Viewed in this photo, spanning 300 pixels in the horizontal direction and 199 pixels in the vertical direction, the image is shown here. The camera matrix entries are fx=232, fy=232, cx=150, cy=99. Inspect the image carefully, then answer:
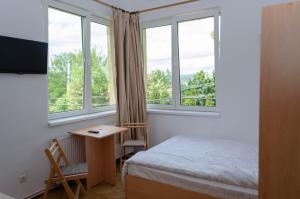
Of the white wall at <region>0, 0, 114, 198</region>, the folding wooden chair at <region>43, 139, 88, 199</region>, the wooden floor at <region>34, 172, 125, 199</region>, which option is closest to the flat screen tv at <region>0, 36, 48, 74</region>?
the white wall at <region>0, 0, 114, 198</region>

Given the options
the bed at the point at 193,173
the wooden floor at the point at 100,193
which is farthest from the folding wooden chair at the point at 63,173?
the bed at the point at 193,173

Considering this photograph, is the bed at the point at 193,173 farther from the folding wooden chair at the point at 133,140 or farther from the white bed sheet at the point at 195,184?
the folding wooden chair at the point at 133,140

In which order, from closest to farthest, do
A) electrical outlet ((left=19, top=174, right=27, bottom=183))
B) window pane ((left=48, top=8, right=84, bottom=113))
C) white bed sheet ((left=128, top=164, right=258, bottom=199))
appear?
white bed sheet ((left=128, top=164, right=258, bottom=199)), electrical outlet ((left=19, top=174, right=27, bottom=183)), window pane ((left=48, top=8, right=84, bottom=113))

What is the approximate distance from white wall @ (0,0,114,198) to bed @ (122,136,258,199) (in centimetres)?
109

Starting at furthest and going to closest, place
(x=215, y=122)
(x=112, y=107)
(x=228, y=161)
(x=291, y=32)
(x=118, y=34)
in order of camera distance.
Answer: (x=112, y=107) < (x=118, y=34) < (x=215, y=122) < (x=228, y=161) < (x=291, y=32)

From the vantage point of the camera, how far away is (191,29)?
11.7 ft

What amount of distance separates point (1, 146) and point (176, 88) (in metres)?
2.47

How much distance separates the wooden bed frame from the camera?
2033 mm

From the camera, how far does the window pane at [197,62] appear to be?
342 cm

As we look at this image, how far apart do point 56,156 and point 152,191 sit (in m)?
1.29

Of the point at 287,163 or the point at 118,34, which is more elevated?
the point at 118,34

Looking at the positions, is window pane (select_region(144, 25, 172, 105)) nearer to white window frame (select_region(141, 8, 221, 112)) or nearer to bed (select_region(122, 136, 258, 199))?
white window frame (select_region(141, 8, 221, 112))

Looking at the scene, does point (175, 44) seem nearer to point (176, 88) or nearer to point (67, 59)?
point (176, 88)

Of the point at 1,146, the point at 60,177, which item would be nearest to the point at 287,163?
the point at 60,177
